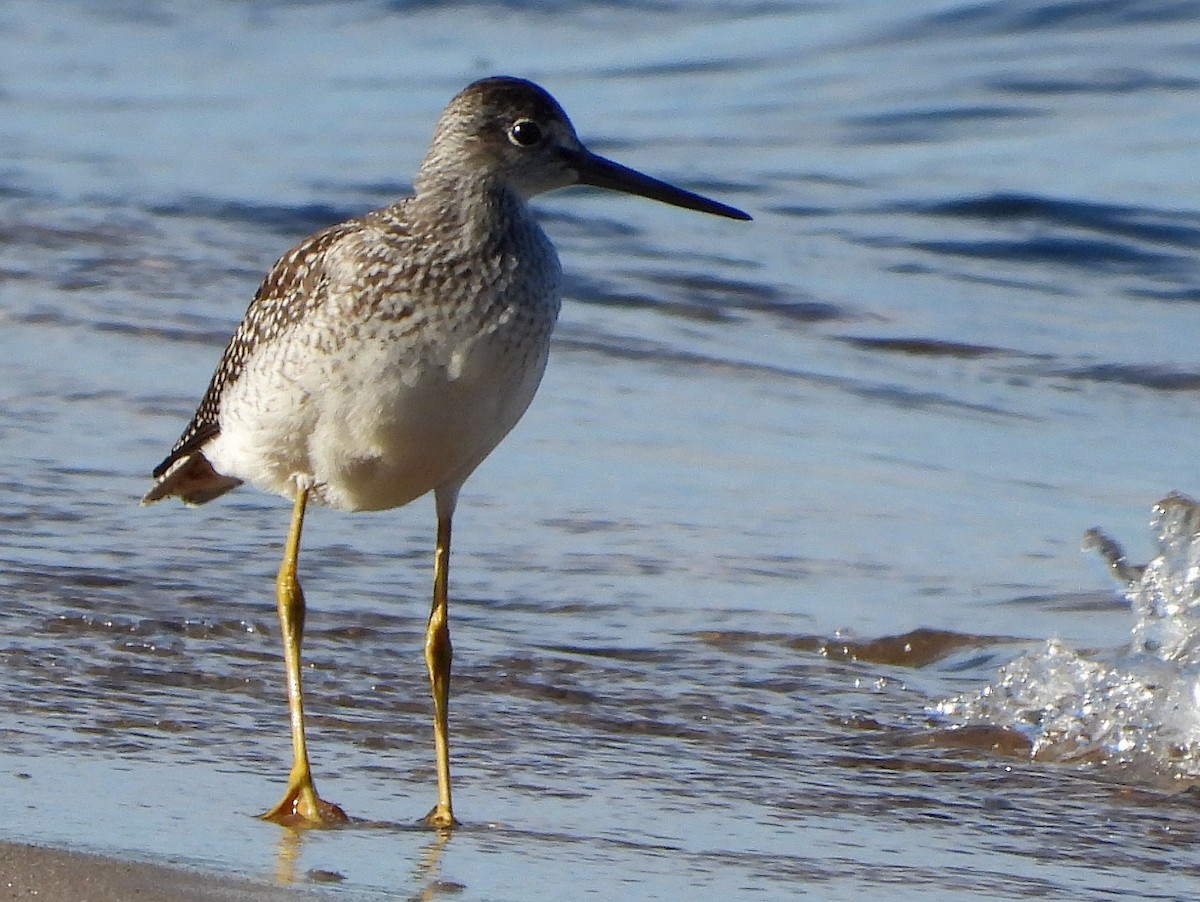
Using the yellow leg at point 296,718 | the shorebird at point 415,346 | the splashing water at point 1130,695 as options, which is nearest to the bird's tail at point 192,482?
the shorebird at point 415,346

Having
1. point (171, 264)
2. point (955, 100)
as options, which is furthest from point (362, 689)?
point (955, 100)

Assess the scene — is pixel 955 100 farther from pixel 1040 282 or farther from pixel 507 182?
pixel 507 182

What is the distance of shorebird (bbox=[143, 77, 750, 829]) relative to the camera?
5.09 metres

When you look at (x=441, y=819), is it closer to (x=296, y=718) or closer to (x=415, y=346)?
(x=296, y=718)

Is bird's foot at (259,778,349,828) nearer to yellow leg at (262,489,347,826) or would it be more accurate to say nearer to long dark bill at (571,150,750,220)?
yellow leg at (262,489,347,826)

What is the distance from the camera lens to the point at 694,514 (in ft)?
25.4

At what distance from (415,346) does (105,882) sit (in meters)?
1.54

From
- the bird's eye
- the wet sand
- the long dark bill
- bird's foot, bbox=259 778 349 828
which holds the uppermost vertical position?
the bird's eye

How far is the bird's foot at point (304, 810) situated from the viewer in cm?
480

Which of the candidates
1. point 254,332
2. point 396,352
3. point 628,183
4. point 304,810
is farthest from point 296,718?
point 628,183

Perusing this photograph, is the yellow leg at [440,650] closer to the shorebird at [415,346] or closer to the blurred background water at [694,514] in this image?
the shorebird at [415,346]

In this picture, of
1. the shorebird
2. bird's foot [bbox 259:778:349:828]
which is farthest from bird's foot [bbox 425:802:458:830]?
bird's foot [bbox 259:778:349:828]

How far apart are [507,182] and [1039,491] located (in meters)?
3.16

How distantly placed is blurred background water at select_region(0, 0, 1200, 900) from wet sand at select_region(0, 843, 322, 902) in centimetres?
17
